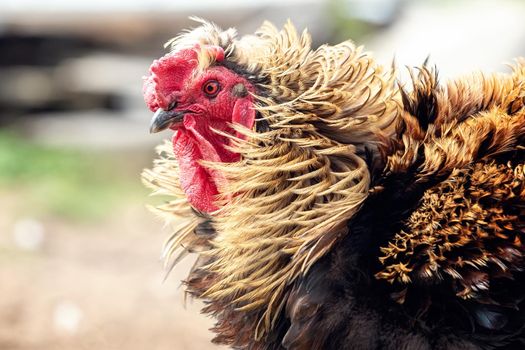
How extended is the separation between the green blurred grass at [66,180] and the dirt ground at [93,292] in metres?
0.28

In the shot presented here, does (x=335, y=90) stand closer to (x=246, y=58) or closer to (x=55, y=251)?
(x=246, y=58)

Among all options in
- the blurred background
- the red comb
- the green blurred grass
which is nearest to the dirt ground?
the blurred background

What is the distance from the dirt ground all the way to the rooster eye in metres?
2.79

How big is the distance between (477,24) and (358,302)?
21.2 ft

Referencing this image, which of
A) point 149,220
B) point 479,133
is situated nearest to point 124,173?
point 149,220

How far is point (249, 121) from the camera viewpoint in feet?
9.43

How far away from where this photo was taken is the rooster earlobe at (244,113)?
113 inches

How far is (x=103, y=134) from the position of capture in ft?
32.9

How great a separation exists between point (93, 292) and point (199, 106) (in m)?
3.75

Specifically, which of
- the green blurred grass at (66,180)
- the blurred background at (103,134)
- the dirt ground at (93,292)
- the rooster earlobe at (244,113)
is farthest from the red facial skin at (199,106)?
the green blurred grass at (66,180)

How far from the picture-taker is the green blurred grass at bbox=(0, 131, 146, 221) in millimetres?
8172

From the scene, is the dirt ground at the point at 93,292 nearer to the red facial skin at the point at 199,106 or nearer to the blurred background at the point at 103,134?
the blurred background at the point at 103,134

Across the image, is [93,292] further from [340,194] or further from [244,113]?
[340,194]

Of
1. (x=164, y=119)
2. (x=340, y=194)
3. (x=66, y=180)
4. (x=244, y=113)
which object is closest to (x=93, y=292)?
(x=66, y=180)
